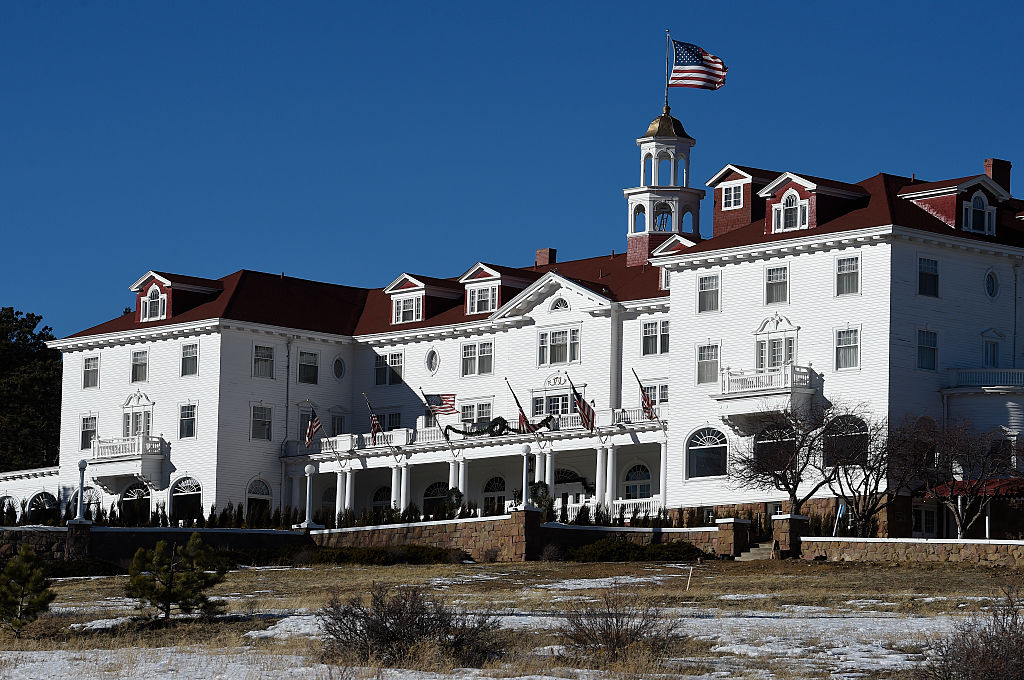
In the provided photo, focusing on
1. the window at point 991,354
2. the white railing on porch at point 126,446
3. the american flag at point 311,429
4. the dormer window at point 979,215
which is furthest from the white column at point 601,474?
the white railing on porch at point 126,446

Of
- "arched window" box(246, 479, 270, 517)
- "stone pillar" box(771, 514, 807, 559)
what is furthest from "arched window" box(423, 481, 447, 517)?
"stone pillar" box(771, 514, 807, 559)

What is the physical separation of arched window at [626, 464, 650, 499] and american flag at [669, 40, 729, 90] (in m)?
13.8

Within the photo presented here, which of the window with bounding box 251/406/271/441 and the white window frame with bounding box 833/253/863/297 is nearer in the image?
the white window frame with bounding box 833/253/863/297

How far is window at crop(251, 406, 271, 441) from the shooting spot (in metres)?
79.7

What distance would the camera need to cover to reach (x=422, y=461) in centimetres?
7694

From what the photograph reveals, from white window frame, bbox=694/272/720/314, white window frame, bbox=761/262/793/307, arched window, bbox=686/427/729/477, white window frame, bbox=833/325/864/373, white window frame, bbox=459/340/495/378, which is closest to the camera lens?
white window frame, bbox=833/325/864/373

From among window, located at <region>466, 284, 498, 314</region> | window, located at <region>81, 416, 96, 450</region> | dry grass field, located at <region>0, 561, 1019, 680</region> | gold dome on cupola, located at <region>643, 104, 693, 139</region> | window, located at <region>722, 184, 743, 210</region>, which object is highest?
gold dome on cupola, located at <region>643, 104, 693, 139</region>

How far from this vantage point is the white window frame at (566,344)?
75562 millimetres

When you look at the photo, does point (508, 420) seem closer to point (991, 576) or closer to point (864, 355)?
point (864, 355)

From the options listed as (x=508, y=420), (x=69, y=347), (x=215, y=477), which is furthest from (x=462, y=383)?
(x=69, y=347)

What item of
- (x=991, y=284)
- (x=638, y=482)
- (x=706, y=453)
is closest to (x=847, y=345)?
(x=991, y=284)

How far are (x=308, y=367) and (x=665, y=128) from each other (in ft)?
56.3

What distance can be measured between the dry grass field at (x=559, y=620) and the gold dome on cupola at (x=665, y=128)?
2948 centimetres

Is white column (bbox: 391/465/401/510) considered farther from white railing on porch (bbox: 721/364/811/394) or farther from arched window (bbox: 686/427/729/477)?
white railing on porch (bbox: 721/364/811/394)
